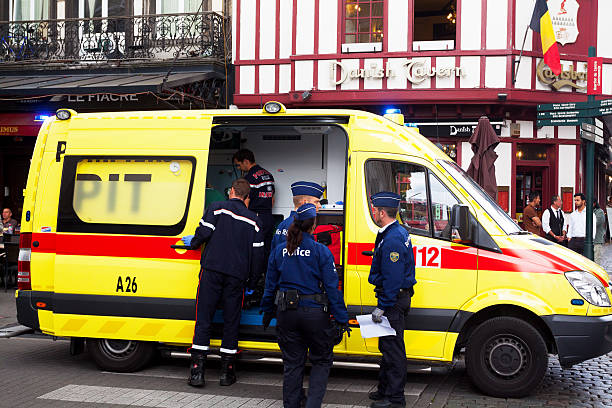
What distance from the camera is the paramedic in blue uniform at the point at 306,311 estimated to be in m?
5.52

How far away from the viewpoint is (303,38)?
18.0 m

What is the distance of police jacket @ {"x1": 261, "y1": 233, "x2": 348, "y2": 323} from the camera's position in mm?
5574

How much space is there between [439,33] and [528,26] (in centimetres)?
205

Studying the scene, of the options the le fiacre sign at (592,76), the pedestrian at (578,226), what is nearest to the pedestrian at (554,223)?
the pedestrian at (578,226)

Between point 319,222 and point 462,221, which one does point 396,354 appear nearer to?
point 462,221

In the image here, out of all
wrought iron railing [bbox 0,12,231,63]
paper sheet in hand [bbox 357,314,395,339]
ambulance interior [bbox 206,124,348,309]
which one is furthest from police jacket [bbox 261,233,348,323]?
wrought iron railing [bbox 0,12,231,63]

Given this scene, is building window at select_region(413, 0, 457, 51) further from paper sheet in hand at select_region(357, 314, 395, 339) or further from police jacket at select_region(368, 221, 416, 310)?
paper sheet in hand at select_region(357, 314, 395, 339)

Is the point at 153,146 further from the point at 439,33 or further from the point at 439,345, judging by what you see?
the point at 439,33

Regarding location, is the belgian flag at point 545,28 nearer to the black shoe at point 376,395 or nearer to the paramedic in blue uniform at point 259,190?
the paramedic in blue uniform at point 259,190

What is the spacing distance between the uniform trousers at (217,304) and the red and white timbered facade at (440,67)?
11.1 metres

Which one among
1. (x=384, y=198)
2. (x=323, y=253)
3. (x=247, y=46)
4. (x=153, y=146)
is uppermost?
(x=247, y=46)

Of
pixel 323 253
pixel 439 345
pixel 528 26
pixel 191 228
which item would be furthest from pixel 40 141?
pixel 528 26

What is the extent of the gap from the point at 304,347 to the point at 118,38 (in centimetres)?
1530

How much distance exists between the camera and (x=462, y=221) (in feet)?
21.4
